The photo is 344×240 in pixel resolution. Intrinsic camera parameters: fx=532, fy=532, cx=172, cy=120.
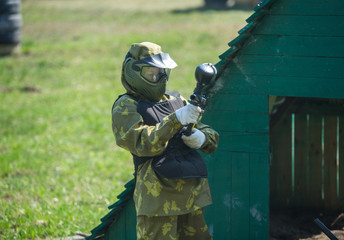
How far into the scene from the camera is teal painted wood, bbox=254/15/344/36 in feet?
13.8

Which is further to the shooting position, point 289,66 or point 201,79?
point 289,66

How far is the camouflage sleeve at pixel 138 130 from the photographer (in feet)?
11.4

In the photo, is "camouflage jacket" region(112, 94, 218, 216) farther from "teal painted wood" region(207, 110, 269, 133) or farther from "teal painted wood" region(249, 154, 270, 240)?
"teal painted wood" region(249, 154, 270, 240)

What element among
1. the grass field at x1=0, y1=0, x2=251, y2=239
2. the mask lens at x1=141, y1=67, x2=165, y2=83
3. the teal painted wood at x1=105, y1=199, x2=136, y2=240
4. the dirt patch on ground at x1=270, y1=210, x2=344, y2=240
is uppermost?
the mask lens at x1=141, y1=67, x2=165, y2=83

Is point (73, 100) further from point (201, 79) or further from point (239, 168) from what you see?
point (201, 79)

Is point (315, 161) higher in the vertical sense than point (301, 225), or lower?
higher

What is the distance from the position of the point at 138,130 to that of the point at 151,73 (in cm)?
44

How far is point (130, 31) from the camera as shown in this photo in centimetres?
1756

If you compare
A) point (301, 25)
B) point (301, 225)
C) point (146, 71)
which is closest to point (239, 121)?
point (301, 25)

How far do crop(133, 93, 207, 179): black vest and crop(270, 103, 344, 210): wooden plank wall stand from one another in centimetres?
232

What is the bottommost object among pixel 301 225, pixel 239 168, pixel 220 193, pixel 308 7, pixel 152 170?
pixel 301 225

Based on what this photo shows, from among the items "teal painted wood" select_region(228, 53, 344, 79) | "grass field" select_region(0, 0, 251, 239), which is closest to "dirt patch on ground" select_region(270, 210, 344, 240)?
"teal painted wood" select_region(228, 53, 344, 79)

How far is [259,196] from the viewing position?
4527mm

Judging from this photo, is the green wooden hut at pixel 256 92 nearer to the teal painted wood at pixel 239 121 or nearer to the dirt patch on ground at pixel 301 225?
the teal painted wood at pixel 239 121
